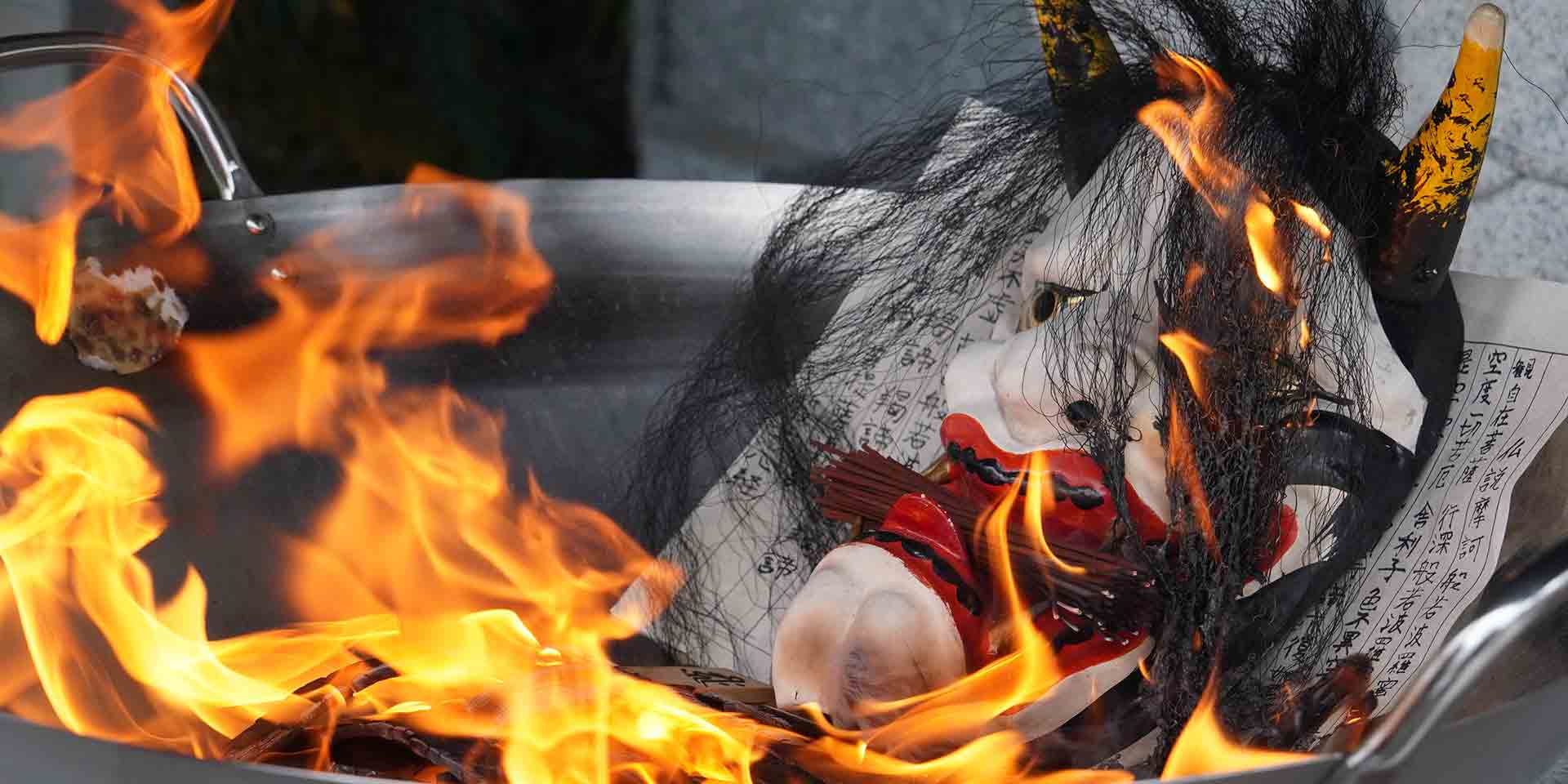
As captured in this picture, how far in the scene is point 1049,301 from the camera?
385 millimetres

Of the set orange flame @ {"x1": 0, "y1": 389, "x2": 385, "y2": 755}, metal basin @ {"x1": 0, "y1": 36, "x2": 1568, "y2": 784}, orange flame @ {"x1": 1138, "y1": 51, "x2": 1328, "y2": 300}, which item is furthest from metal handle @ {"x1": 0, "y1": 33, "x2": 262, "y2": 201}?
orange flame @ {"x1": 1138, "y1": 51, "x2": 1328, "y2": 300}

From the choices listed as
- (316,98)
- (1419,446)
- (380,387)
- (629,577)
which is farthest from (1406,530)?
(316,98)

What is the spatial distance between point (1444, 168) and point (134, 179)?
45 cm

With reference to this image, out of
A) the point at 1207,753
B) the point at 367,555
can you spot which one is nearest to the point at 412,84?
the point at 367,555

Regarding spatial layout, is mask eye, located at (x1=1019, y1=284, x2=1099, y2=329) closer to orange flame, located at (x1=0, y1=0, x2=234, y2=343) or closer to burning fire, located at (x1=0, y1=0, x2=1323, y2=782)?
burning fire, located at (x1=0, y1=0, x2=1323, y2=782)

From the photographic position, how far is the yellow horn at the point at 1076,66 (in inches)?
15.2

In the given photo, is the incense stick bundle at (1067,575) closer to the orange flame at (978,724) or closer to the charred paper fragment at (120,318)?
the orange flame at (978,724)

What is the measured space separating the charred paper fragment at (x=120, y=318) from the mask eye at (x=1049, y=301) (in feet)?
1.01

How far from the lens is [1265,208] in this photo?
1.09ft

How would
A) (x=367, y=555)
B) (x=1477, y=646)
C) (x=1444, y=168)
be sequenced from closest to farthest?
(x=1477, y=646), (x=1444, y=168), (x=367, y=555)

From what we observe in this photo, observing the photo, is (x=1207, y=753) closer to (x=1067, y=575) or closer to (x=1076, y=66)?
(x=1067, y=575)

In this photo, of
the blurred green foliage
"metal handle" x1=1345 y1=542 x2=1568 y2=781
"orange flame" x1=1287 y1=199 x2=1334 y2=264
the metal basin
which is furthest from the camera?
the blurred green foliage

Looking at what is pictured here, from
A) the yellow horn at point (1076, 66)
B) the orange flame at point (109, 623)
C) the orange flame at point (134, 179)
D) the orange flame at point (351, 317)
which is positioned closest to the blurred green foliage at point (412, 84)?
the orange flame at point (134, 179)

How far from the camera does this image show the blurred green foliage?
3.31 feet
